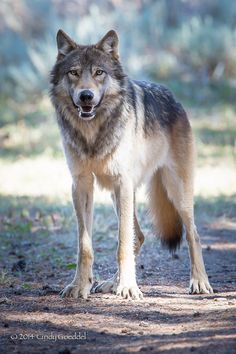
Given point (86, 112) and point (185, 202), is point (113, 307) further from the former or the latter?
point (185, 202)

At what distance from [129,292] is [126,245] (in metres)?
0.36

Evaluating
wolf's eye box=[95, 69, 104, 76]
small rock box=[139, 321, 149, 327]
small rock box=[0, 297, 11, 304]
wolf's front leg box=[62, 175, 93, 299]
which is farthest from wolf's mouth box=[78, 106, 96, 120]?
small rock box=[139, 321, 149, 327]

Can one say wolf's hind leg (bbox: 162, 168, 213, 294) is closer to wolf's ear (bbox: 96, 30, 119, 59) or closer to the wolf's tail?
the wolf's tail

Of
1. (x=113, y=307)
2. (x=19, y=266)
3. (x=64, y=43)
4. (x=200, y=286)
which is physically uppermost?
(x=64, y=43)

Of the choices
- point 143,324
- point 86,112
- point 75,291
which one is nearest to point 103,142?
point 86,112

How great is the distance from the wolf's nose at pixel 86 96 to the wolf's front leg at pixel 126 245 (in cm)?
66

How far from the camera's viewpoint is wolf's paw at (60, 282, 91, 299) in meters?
5.40

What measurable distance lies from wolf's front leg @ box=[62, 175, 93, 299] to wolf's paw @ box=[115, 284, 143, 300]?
25cm

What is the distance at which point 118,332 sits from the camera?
4.33 metres

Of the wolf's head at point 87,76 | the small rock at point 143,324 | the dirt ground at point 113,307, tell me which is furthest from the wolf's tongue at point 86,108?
the small rock at point 143,324

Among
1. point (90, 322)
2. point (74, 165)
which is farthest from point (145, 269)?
point (90, 322)

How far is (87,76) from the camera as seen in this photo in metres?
5.56

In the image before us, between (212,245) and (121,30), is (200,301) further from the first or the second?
(121,30)

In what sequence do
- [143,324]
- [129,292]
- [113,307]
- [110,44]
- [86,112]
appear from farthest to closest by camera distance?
[110,44] < [86,112] < [129,292] < [113,307] < [143,324]
